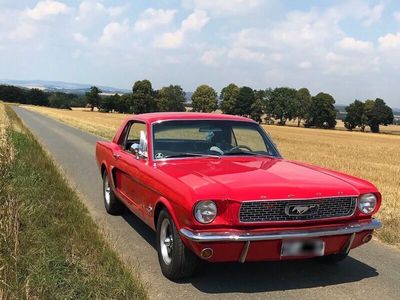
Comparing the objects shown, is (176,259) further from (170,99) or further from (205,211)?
(170,99)

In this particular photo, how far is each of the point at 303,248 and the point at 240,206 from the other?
2.22ft

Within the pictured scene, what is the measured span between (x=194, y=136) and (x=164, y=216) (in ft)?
5.04

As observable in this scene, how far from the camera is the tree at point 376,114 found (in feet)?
326

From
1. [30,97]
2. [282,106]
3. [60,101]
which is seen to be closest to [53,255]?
[282,106]

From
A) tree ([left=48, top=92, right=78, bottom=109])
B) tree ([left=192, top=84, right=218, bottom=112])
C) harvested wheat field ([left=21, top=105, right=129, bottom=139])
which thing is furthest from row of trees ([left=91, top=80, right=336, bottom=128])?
harvested wheat field ([left=21, top=105, right=129, bottom=139])

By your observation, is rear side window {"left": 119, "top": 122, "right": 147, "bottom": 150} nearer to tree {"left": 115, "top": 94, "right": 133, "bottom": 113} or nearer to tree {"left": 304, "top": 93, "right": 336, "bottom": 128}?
tree {"left": 304, "top": 93, "right": 336, "bottom": 128}

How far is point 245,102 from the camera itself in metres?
106

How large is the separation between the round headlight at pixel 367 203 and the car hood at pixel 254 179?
136mm

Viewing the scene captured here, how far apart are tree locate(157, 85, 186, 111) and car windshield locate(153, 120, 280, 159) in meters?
108

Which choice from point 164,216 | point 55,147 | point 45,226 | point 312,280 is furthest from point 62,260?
point 55,147

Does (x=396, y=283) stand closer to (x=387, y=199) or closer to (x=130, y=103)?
(x=387, y=199)

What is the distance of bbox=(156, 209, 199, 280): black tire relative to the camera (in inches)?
160

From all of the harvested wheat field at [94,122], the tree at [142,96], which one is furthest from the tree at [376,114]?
the harvested wheat field at [94,122]

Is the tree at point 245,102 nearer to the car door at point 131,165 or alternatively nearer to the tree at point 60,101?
the tree at point 60,101
